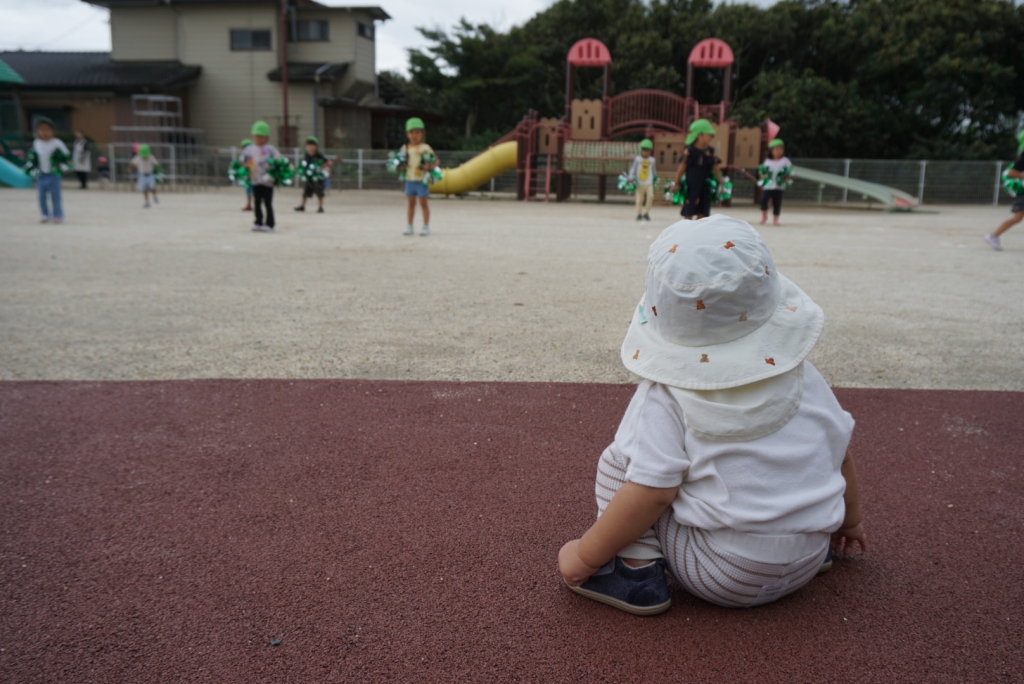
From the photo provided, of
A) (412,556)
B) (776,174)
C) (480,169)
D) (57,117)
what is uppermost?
(57,117)

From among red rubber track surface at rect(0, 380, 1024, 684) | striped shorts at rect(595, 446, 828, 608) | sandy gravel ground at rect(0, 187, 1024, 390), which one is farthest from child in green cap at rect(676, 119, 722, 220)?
striped shorts at rect(595, 446, 828, 608)

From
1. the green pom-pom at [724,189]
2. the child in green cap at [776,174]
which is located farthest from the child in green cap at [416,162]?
the child in green cap at [776,174]

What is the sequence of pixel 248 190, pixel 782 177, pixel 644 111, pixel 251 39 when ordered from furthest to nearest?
pixel 251 39 → pixel 644 111 → pixel 248 190 → pixel 782 177

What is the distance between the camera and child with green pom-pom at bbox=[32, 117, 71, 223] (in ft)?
46.2

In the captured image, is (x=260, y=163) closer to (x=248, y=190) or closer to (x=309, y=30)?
(x=248, y=190)

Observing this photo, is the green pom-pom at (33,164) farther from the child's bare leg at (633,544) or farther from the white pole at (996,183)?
the white pole at (996,183)

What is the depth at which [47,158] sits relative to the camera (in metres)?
14.1

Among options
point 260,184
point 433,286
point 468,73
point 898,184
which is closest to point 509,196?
point 468,73

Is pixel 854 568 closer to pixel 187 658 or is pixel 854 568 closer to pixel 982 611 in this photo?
pixel 982 611

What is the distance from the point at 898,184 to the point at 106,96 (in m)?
32.1

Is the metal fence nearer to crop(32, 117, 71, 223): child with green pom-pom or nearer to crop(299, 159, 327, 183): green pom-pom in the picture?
crop(299, 159, 327, 183): green pom-pom

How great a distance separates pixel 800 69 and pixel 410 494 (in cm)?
3723

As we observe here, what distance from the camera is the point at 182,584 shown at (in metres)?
2.42

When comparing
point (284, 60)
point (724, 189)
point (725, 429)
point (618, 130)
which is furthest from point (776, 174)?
point (284, 60)
